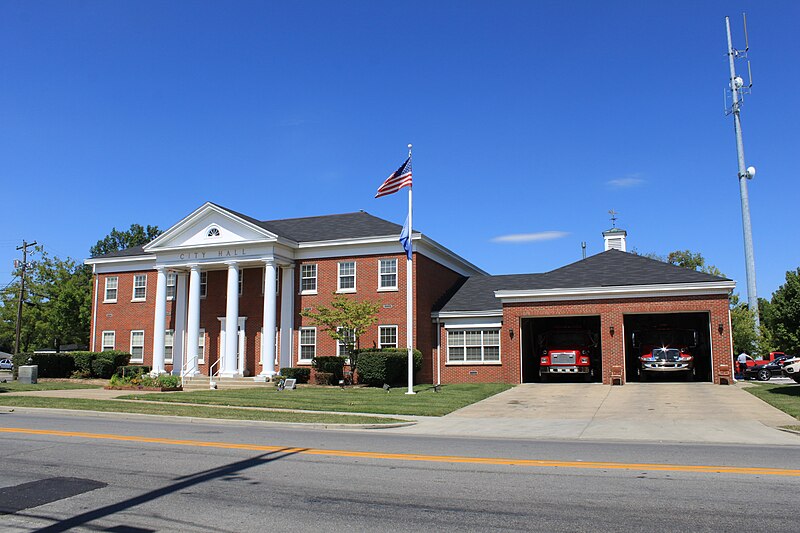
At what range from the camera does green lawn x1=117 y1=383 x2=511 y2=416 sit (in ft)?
65.4

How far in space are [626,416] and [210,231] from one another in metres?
23.0

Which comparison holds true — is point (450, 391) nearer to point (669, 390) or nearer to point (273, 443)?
point (669, 390)

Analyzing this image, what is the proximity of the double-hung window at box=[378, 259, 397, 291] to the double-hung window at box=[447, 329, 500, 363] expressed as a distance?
12.5 feet

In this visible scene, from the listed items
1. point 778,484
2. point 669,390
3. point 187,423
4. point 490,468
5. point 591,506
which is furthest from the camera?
point 669,390

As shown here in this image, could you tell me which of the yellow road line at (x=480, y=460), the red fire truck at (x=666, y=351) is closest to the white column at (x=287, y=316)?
the red fire truck at (x=666, y=351)

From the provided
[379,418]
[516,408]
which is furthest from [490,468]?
[516,408]

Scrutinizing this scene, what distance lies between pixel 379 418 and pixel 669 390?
1315cm

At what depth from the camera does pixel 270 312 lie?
106 feet

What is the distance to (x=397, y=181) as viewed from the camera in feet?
83.5

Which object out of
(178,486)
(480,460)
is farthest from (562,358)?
(178,486)

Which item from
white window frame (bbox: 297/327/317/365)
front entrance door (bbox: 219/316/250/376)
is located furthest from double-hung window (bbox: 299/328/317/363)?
front entrance door (bbox: 219/316/250/376)

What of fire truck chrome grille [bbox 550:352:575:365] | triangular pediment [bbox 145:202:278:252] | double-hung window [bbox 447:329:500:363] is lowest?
fire truck chrome grille [bbox 550:352:575:365]

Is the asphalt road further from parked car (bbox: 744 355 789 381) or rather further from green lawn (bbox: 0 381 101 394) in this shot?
parked car (bbox: 744 355 789 381)

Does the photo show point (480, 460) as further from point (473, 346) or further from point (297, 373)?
point (473, 346)
